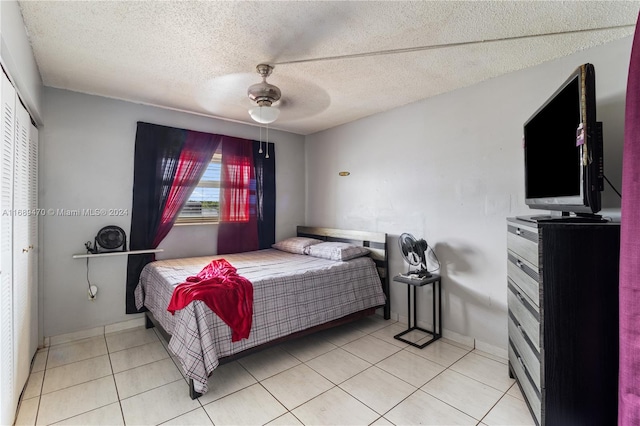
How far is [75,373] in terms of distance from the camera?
2471mm

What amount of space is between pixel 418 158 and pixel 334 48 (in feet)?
5.28

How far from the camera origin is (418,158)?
3373 mm

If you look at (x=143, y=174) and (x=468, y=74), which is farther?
(x=143, y=174)

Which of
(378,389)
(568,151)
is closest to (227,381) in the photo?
(378,389)

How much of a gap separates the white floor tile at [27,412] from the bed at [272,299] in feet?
2.72

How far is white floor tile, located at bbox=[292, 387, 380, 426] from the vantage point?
192 centimetres

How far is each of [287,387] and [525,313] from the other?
168 centimetres

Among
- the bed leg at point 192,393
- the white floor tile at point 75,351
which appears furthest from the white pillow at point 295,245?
the white floor tile at point 75,351

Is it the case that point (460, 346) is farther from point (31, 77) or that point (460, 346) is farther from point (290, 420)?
point (31, 77)

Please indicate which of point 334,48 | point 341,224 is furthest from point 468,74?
point 341,224

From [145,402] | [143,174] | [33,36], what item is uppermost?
[33,36]

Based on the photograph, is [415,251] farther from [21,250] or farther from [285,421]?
[21,250]

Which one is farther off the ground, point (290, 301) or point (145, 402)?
point (290, 301)

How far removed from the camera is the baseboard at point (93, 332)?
2982 mm
